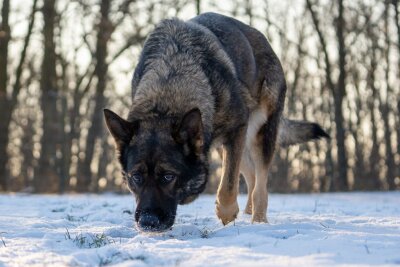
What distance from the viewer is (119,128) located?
15.8ft

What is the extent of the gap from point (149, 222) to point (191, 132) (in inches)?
→ 36.0

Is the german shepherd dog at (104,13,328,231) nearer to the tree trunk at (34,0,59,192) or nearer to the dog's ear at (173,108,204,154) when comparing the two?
the dog's ear at (173,108,204,154)

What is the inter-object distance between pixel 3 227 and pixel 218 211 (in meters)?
1.96

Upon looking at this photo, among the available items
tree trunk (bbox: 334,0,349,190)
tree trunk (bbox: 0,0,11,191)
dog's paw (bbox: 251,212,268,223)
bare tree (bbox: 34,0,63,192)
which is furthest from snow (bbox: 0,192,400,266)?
tree trunk (bbox: 334,0,349,190)

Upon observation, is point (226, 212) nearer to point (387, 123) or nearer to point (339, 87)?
point (339, 87)

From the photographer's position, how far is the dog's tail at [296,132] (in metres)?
7.16

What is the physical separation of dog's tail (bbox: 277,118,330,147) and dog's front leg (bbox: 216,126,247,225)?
1599 mm

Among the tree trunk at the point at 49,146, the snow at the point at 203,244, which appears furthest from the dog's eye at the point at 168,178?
the tree trunk at the point at 49,146

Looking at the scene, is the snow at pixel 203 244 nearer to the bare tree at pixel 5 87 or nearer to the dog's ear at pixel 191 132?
the dog's ear at pixel 191 132

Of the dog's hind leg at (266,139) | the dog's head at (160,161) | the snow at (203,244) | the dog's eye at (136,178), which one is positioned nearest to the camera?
the snow at (203,244)

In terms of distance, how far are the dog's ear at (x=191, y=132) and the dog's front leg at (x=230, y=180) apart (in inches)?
30.6

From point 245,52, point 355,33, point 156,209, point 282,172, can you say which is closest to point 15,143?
point 282,172

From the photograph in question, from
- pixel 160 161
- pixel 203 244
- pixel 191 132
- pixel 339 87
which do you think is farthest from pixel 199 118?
pixel 339 87

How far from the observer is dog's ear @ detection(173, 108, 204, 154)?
4.71m
